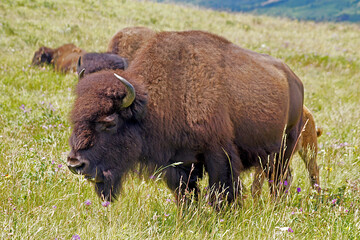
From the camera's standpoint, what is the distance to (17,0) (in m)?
15.8

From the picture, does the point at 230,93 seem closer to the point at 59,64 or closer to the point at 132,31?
the point at 132,31

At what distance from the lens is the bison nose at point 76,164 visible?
3.06m

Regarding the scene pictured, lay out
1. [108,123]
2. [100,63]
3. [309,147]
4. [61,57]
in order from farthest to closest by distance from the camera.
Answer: [61,57] < [100,63] < [309,147] < [108,123]

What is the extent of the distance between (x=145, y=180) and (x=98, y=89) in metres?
1.00

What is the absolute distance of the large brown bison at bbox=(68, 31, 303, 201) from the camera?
3.26 m

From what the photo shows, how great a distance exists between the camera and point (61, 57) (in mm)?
10617

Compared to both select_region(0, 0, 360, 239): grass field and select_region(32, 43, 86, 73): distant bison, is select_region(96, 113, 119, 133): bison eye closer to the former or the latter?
select_region(0, 0, 360, 239): grass field

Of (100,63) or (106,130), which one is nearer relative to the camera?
(106,130)

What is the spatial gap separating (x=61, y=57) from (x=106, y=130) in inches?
314

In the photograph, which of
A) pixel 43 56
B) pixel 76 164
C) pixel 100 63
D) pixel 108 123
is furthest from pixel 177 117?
pixel 43 56

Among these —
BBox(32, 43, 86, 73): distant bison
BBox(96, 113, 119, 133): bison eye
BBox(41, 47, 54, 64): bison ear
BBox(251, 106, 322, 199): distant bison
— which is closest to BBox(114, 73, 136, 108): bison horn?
BBox(96, 113, 119, 133): bison eye

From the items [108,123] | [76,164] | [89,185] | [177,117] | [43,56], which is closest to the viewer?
[76,164]

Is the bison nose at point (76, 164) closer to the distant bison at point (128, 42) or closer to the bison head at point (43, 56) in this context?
the distant bison at point (128, 42)

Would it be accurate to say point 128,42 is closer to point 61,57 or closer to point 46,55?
point 61,57
